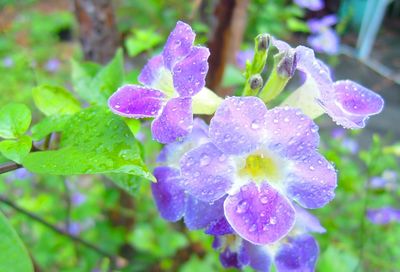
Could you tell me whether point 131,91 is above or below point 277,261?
above

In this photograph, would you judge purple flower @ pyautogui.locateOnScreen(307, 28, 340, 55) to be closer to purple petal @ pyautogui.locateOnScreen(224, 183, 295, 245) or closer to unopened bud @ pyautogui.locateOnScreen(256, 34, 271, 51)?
unopened bud @ pyautogui.locateOnScreen(256, 34, 271, 51)

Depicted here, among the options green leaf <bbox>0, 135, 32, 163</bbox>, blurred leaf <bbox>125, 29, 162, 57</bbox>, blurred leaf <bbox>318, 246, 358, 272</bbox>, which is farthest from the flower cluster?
blurred leaf <bbox>125, 29, 162, 57</bbox>

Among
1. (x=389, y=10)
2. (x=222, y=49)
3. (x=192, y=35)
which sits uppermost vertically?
(x=192, y=35)

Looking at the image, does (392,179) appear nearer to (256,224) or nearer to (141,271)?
(141,271)

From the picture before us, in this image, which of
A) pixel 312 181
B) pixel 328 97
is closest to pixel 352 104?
pixel 328 97

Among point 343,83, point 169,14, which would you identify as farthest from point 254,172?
point 169,14

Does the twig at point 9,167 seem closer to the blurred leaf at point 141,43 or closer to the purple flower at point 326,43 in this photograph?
the blurred leaf at point 141,43
